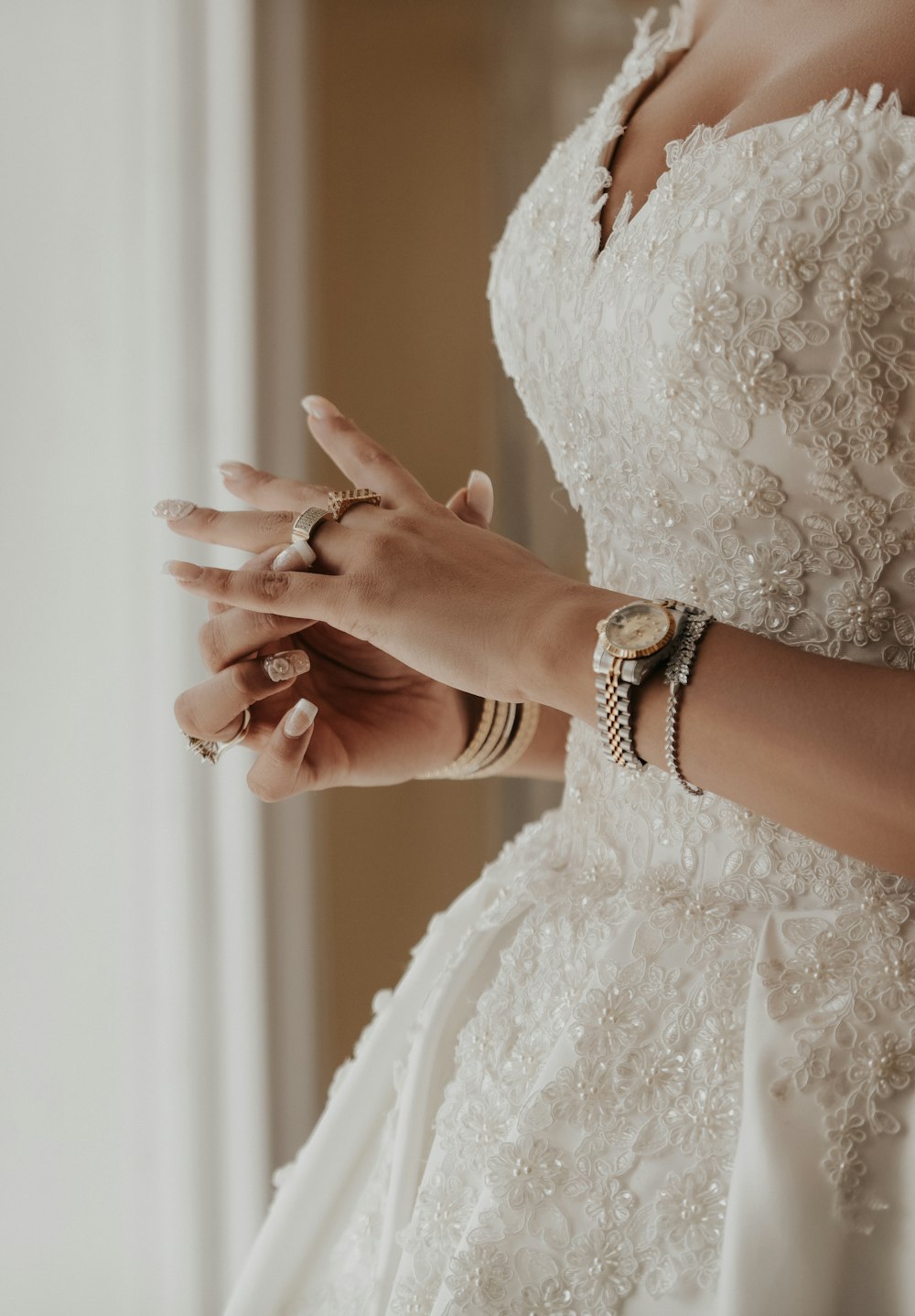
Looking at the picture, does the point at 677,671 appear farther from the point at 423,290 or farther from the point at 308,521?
the point at 423,290

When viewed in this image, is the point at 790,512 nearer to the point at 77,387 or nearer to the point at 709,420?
the point at 709,420

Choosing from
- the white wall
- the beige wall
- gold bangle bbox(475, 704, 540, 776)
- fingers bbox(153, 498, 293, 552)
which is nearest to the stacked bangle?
gold bangle bbox(475, 704, 540, 776)

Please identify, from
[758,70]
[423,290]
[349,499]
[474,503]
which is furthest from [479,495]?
[423,290]

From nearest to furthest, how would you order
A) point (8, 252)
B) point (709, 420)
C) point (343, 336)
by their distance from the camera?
1. point (709, 420)
2. point (8, 252)
3. point (343, 336)

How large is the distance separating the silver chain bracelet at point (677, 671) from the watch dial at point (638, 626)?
1cm

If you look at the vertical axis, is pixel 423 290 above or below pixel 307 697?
above

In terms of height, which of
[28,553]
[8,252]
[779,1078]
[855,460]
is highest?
[8,252]

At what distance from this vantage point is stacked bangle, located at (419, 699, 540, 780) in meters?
0.94

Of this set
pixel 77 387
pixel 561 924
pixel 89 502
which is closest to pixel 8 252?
pixel 77 387

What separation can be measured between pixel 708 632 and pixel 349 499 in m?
0.25

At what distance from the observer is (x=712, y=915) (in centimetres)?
68

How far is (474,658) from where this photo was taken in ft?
2.04

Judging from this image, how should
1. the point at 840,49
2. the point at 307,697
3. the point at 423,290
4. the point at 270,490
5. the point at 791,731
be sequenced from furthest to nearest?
the point at 423,290, the point at 307,697, the point at 270,490, the point at 840,49, the point at 791,731

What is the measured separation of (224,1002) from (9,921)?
372mm
